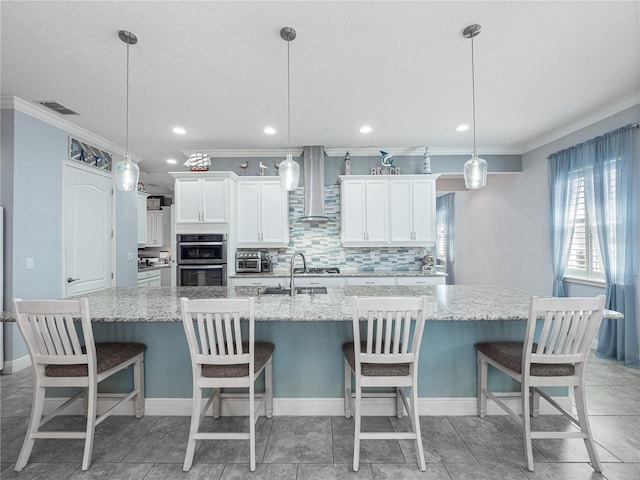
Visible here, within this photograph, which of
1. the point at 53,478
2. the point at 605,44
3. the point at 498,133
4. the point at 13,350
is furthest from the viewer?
the point at 498,133

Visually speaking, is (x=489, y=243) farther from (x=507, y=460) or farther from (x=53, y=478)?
(x=53, y=478)

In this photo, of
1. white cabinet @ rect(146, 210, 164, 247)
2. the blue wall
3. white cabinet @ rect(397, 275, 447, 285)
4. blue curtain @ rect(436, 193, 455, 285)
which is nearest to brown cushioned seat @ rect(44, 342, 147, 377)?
the blue wall

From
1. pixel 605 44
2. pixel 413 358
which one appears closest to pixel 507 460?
pixel 413 358

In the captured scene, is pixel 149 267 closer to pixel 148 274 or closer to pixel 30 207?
pixel 148 274

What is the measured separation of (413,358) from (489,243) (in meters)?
4.58

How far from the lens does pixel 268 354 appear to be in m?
1.87

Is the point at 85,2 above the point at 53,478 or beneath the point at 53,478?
above

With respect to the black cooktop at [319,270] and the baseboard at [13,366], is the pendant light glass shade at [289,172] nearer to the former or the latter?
the black cooktop at [319,270]

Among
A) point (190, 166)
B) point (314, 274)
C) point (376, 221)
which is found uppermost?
point (190, 166)

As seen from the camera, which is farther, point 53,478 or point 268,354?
point 268,354

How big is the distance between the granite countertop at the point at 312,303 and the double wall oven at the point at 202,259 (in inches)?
54.2

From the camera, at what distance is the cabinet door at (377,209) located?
4250 millimetres

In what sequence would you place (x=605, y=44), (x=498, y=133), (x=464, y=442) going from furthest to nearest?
1. (x=498, y=133)
2. (x=605, y=44)
3. (x=464, y=442)

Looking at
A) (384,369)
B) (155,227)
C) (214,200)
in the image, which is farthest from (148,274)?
(384,369)
